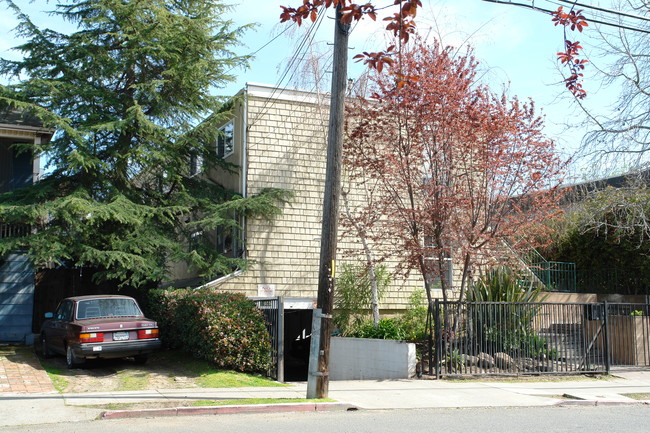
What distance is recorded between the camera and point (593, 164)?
16234mm

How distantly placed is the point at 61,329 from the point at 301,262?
718 cm

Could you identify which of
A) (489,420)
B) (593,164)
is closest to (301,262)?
(593,164)

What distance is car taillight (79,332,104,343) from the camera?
1274 centimetres

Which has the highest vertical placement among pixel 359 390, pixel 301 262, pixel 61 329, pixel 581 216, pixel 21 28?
pixel 21 28

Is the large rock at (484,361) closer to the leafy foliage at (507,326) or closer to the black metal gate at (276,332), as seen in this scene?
the leafy foliage at (507,326)

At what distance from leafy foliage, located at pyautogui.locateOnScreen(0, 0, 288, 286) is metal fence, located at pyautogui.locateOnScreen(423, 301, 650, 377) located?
20.5 feet

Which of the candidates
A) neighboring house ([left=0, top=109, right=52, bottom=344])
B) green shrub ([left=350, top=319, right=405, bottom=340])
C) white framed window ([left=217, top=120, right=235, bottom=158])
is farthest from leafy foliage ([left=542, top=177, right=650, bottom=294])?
neighboring house ([left=0, top=109, right=52, bottom=344])

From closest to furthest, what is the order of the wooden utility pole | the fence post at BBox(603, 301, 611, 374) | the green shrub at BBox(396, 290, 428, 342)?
the wooden utility pole → the fence post at BBox(603, 301, 611, 374) → the green shrub at BBox(396, 290, 428, 342)

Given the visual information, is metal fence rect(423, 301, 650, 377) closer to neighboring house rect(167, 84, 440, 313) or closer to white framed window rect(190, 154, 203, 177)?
neighboring house rect(167, 84, 440, 313)

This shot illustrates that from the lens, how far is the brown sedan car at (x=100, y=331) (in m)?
12.8

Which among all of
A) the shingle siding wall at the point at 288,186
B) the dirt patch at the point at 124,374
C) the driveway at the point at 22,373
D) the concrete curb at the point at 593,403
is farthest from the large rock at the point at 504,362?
the driveway at the point at 22,373

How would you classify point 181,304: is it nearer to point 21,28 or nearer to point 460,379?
point 460,379

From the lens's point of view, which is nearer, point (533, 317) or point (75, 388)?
point (75, 388)

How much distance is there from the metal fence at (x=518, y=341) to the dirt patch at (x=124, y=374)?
5673mm
